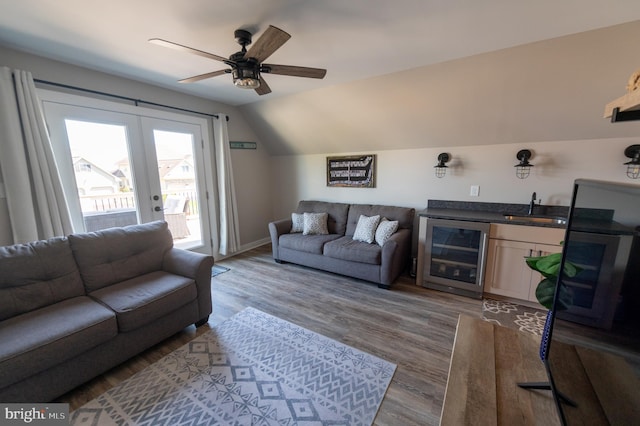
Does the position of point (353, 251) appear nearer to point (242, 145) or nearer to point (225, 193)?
point (225, 193)

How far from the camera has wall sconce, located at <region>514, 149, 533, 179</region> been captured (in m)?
2.79

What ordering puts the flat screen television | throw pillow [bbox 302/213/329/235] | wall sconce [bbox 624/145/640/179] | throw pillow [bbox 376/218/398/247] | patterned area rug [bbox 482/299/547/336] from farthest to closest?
throw pillow [bbox 302/213/329/235] → throw pillow [bbox 376/218/398/247] → wall sconce [bbox 624/145/640/179] → patterned area rug [bbox 482/299/547/336] → the flat screen television

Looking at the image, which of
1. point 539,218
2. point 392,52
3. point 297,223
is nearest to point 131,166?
point 297,223

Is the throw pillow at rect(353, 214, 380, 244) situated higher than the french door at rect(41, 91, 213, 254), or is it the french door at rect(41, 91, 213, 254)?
the french door at rect(41, 91, 213, 254)

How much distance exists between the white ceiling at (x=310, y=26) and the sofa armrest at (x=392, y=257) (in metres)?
1.85

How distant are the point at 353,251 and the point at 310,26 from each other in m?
2.30

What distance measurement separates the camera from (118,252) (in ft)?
7.41

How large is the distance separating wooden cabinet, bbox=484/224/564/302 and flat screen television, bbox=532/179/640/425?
6.63 ft

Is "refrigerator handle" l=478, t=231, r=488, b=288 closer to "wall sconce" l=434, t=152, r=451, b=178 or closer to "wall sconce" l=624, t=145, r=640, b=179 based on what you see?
"wall sconce" l=434, t=152, r=451, b=178

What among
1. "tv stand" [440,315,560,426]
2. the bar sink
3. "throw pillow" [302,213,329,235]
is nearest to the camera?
"tv stand" [440,315,560,426]

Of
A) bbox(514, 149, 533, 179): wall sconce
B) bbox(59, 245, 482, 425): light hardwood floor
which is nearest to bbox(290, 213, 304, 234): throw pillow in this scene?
bbox(59, 245, 482, 425): light hardwood floor

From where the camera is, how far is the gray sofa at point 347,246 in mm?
3006

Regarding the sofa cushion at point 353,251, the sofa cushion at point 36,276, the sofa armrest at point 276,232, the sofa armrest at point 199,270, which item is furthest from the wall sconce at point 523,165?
the sofa cushion at point 36,276

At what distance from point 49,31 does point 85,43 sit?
21 cm
